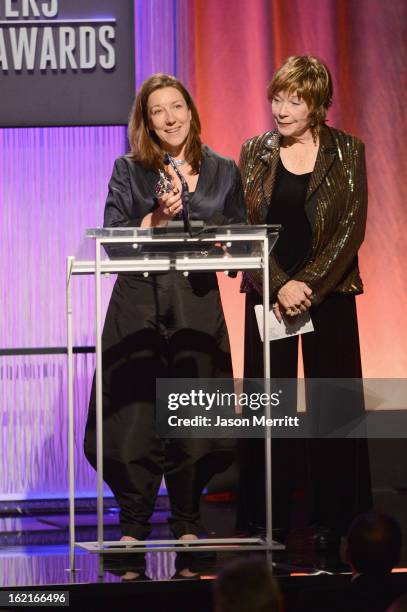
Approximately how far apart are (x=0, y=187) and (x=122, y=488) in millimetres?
1835

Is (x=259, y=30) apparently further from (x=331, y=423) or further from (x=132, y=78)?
(x=331, y=423)

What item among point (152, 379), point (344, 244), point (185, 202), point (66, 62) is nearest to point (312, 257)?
point (344, 244)

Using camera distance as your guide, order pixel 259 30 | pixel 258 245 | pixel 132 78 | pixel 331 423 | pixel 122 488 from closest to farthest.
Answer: pixel 258 245
pixel 122 488
pixel 331 423
pixel 132 78
pixel 259 30

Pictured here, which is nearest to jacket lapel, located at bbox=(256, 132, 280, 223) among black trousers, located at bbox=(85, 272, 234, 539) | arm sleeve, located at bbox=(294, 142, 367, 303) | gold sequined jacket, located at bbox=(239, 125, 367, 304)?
gold sequined jacket, located at bbox=(239, 125, 367, 304)

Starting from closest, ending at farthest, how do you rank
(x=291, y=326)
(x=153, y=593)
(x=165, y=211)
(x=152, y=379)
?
(x=153, y=593)
(x=165, y=211)
(x=152, y=379)
(x=291, y=326)

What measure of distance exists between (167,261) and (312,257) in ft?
2.13

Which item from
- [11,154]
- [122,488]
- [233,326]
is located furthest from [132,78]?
[122,488]

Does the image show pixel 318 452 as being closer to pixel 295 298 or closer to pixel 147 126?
pixel 295 298

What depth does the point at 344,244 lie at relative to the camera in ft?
12.2

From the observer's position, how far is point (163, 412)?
11.6ft

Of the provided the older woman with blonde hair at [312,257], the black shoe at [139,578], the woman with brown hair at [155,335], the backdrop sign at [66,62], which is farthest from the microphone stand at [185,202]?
the backdrop sign at [66,62]

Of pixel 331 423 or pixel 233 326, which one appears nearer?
pixel 331 423

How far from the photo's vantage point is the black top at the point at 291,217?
3.74 meters

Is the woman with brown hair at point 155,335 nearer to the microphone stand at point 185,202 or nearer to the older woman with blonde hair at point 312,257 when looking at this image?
the older woman with blonde hair at point 312,257
